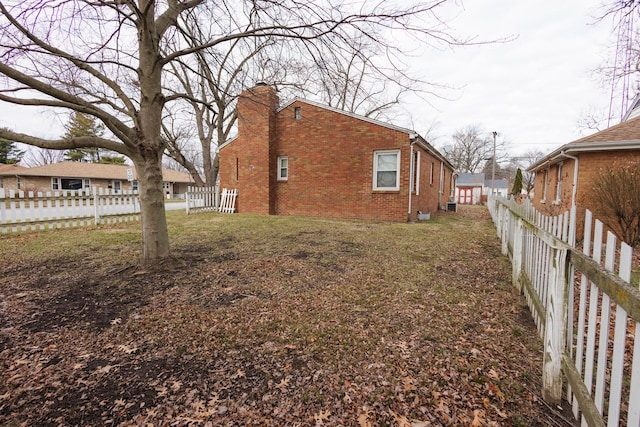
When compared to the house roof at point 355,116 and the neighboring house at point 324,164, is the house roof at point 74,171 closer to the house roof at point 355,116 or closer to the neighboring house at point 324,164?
the neighboring house at point 324,164

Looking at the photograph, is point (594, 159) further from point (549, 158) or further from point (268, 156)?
point (268, 156)

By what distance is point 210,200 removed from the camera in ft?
49.1

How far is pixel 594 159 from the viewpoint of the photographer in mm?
8539

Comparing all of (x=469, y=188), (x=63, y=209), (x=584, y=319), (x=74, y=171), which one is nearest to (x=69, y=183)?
(x=74, y=171)

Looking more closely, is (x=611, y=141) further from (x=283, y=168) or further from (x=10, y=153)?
(x=10, y=153)

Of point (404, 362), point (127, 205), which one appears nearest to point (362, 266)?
point (404, 362)

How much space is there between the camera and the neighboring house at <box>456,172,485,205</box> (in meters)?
39.4

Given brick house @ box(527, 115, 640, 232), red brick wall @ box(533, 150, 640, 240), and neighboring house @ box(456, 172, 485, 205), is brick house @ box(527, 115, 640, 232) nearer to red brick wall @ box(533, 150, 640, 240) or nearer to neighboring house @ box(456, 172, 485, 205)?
red brick wall @ box(533, 150, 640, 240)

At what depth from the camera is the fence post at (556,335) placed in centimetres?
200

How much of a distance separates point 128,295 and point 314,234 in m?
4.95

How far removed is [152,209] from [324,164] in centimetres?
829

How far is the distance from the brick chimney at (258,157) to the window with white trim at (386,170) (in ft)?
15.3

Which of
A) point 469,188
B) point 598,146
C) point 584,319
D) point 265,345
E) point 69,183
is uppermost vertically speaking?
point 598,146

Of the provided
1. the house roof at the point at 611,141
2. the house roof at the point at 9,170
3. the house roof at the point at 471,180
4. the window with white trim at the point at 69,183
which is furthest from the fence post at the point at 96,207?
the house roof at the point at 471,180
